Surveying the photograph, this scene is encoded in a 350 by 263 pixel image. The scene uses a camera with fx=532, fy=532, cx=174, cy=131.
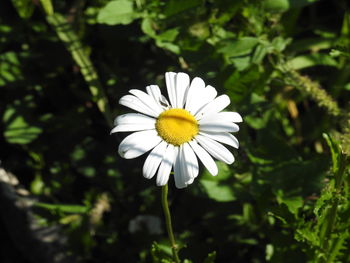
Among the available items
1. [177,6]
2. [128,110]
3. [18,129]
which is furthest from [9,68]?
[177,6]

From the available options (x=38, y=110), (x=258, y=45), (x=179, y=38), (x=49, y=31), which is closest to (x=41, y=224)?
(x=38, y=110)

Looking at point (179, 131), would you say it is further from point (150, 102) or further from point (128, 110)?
point (128, 110)

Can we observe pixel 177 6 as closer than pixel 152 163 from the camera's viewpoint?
No

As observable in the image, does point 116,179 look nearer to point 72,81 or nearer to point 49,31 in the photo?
point 72,81

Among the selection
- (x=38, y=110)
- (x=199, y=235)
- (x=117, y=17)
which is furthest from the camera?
(x=38, y=110)

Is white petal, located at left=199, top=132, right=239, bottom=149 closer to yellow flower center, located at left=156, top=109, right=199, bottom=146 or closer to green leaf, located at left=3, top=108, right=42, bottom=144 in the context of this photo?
yellow flower center, located at left=156, top=109, right=199, bottom=146

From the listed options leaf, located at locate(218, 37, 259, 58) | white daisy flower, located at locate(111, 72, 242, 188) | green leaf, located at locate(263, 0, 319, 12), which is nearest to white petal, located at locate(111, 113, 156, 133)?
white daisy flower, located at locate(111, 72, 242, 188)
